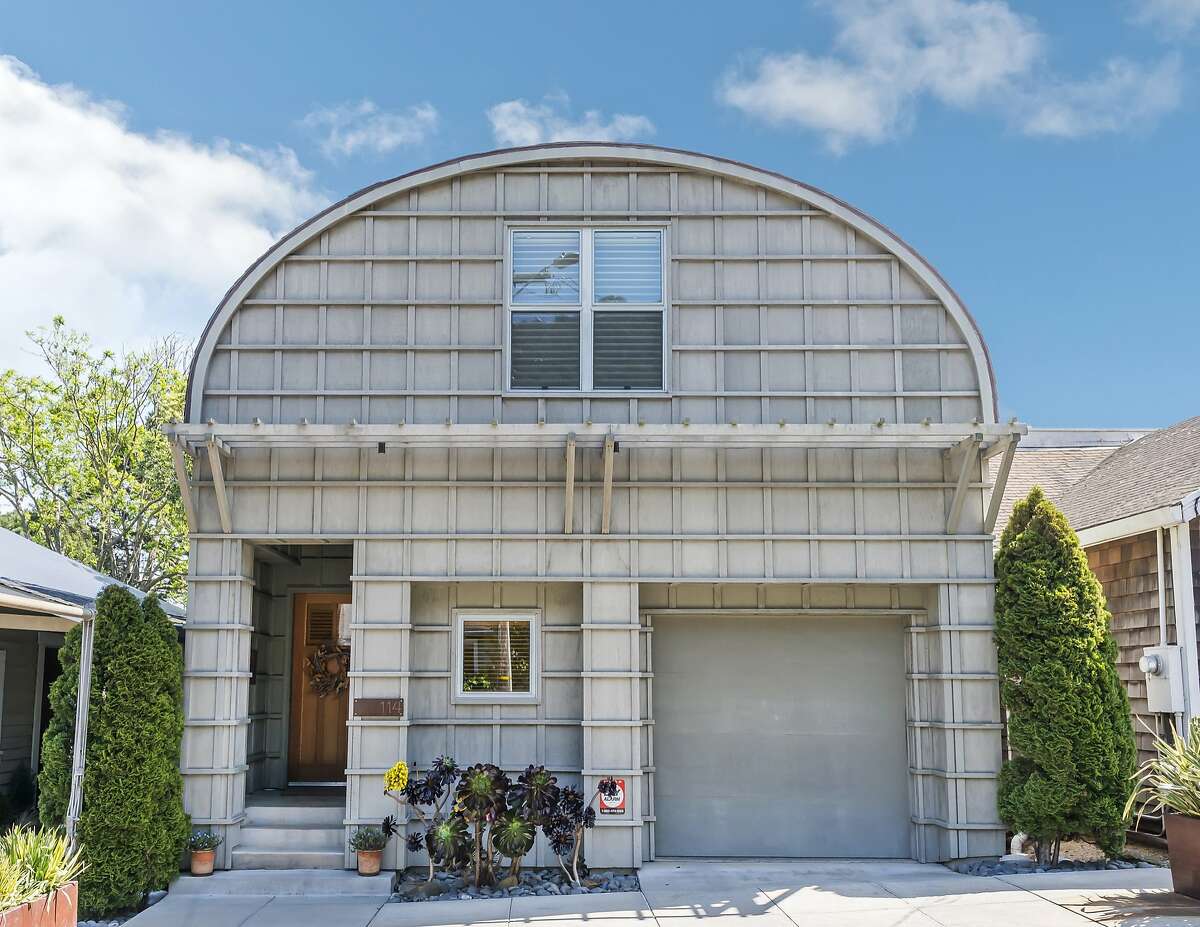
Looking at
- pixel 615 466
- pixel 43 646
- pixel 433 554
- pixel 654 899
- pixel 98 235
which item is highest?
pixel 98 235

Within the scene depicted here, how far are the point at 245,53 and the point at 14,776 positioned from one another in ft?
31.0

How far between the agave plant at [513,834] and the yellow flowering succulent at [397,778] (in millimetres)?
768

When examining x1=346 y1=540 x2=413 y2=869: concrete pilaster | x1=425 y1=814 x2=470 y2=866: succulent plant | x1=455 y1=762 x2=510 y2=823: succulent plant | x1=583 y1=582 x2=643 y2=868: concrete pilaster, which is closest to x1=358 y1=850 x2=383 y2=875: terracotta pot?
x1=346 y1=540 x2=413 y2=869: concrete pilaster

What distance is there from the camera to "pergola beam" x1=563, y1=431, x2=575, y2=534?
8266 millimetres

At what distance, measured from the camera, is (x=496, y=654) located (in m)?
8.97

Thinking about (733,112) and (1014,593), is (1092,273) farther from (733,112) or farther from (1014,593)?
(1014,593)

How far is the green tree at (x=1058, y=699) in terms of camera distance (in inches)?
317

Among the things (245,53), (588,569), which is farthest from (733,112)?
(588,569)

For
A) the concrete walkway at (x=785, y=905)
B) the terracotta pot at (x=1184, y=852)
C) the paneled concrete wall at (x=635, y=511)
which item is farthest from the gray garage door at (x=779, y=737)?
the terracotta pot at (x=1184, y=852)

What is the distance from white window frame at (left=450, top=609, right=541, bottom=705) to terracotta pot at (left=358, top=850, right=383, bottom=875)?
134 centimetres

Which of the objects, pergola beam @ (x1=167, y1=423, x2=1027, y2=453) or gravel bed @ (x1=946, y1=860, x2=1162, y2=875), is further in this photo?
pergola beam @ (x1=167, y1=423, x2=1027, y2=453)

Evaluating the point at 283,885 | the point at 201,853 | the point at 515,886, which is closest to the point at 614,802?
the point at 515,886

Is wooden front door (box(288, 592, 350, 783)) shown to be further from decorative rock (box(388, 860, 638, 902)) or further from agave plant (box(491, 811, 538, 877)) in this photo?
agave plant (box(491, 811, 538, 877))

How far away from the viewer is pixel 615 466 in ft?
29.0
